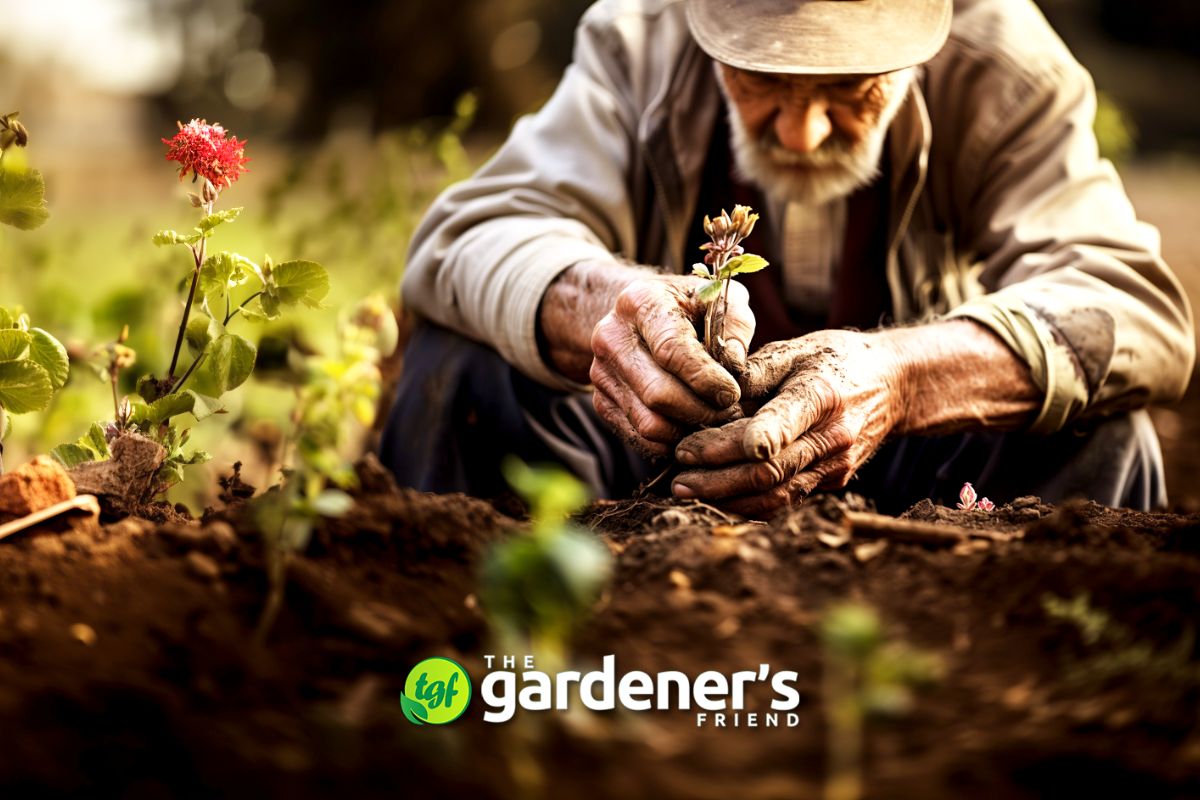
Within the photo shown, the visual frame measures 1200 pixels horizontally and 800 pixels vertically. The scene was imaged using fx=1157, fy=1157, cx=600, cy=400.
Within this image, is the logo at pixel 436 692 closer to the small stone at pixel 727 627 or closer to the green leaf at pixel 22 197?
the small stone at pixel 727 627

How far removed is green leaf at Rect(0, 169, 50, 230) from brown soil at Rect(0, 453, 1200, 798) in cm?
55

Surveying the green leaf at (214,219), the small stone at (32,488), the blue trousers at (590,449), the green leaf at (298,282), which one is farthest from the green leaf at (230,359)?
the blue trousers at (590,449)

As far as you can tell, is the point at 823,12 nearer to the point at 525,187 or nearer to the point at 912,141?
the point at 912,141

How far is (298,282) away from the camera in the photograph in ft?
6.43

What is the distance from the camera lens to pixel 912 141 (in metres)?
2.94

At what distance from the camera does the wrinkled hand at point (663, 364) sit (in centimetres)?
202

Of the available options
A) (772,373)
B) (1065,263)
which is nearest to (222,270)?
(772,373)

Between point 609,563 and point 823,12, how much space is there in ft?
5.04

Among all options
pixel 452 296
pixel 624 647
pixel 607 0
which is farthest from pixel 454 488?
pixel 624 647

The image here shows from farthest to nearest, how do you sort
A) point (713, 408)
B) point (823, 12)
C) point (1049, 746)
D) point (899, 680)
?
point (823, 12) → point (713, 408) → point (1049, 746) → point (899, 680)

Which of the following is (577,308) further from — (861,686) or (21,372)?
(861,686)

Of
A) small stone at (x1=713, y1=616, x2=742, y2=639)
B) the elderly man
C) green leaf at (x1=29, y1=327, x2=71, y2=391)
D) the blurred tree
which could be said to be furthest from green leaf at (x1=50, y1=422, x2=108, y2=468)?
the blurred tree

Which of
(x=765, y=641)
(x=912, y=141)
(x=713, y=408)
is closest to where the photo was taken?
(x=765, y=641)

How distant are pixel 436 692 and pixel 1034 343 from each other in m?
1.79
